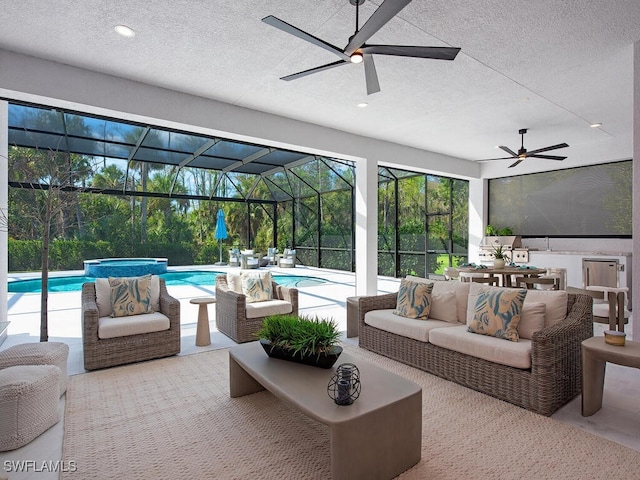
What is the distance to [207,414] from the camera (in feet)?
8.78

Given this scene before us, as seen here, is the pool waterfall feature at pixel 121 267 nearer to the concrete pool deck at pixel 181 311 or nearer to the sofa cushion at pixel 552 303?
the concrete pool deck at pixel 181 311

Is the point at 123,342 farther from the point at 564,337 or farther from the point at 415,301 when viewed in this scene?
the point at 564,337

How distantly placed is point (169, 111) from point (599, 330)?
20.9 ft

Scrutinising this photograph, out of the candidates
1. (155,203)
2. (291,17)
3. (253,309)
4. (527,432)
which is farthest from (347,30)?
(155,203)

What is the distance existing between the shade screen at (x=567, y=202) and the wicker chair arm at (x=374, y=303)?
5739 mm

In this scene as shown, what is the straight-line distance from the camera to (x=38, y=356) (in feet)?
9.20

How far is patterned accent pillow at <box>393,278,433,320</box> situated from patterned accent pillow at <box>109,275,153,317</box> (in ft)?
9.25

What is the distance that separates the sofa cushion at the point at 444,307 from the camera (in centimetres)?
374

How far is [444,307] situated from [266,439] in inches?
89.1

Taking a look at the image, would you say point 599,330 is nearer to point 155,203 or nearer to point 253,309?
point 253,309

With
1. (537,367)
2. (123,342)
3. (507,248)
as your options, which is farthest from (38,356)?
(507,248)

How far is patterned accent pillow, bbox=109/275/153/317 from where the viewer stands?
395 cm

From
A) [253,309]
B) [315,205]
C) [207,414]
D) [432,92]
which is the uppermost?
[432,92]

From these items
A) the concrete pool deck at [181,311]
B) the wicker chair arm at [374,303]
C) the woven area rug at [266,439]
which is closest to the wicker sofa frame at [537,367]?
the woven area rug at [266,439]
